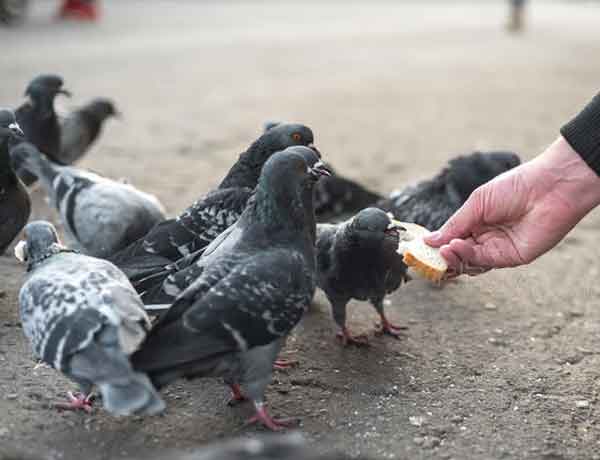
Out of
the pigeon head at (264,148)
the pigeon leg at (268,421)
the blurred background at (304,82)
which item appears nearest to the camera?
the pigeon leg at (268,421)

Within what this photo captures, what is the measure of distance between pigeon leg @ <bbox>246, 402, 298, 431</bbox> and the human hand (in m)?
1.00

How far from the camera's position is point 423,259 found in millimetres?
3398

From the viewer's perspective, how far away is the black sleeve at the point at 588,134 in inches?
129

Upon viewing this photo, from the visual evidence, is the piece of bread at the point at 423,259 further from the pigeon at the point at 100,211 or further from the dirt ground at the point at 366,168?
the pigeon at the point at 100,211

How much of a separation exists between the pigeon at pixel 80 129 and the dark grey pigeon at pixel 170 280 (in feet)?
10.3

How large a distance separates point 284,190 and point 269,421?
38.0 inches

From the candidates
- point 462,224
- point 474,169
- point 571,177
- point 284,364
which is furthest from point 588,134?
point 284,364

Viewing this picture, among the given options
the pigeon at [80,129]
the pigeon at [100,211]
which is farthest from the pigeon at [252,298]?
the pigeon at [80,129]

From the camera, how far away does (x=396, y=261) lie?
12.8 feet

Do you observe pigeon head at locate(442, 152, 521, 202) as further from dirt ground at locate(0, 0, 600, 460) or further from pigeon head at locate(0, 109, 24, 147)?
pigeon head at locate(0, 109, 24, 147)

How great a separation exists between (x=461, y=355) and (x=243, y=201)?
1397 mm

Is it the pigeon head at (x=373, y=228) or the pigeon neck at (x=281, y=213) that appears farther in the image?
the pigeon head at (x=373, y=228)

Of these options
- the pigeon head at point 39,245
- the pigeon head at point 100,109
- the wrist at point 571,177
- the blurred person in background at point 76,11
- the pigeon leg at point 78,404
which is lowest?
the pigeon leg at point 78,404

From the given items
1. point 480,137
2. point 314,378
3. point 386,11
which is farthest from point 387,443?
point 386,11
